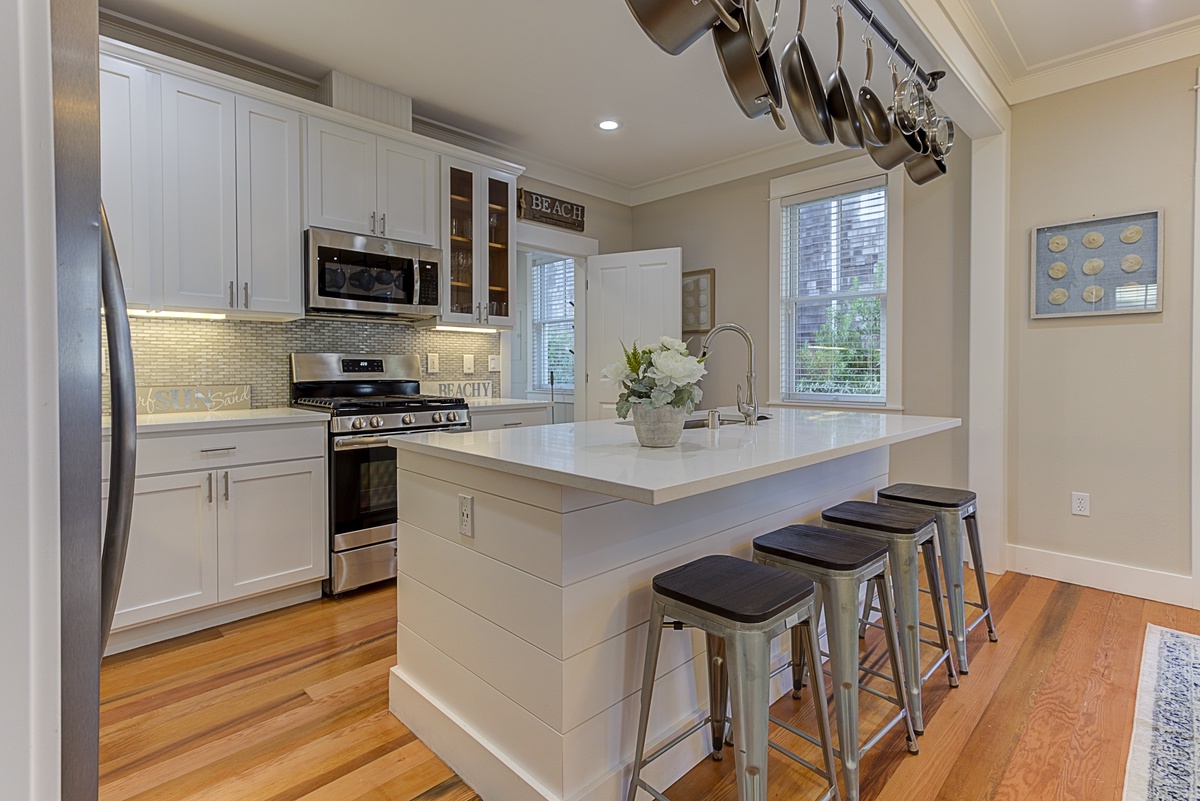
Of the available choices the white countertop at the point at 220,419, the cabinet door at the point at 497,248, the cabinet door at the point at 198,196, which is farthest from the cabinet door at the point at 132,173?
the cabinet door at the point at 497,248

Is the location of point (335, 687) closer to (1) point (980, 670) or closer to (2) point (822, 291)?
(1) point (980, 670)

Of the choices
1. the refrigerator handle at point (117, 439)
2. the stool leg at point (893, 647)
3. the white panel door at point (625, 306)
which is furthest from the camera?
the white panel door at point (625, 306)

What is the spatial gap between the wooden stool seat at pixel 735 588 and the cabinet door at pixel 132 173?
8.28 feet

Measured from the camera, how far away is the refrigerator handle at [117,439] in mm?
642

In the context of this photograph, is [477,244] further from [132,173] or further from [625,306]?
[132,173]

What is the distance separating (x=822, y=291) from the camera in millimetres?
4078

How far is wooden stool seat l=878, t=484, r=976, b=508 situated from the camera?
232cm

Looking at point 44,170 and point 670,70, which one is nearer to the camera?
point 44,170

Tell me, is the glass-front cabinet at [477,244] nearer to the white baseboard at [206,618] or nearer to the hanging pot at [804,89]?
the white baseboard at [206,618]

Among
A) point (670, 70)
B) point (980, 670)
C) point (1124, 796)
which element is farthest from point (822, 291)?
point (1124, 796)

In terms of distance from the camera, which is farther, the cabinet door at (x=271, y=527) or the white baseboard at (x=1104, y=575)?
the white baseboard at (x=1104, y=575)

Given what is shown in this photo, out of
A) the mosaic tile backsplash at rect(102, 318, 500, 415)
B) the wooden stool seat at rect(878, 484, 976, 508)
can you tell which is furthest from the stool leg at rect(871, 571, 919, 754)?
the mosaic tile backsplash at rect(102, 318, 500, 415)

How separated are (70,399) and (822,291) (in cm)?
412

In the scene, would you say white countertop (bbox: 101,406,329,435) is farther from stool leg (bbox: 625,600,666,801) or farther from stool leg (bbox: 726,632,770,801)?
stool leg (bbox: 726,632,770,801)
